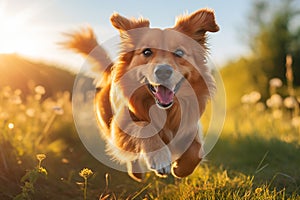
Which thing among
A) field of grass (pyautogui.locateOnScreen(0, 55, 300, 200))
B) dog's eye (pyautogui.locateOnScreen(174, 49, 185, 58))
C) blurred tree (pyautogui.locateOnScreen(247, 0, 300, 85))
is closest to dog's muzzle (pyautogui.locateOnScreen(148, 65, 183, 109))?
dog's eye (pyautogui.locateOnScreen(174, 49, 185, 58))

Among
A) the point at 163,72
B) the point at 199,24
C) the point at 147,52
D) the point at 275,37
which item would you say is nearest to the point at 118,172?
the point at 147,52

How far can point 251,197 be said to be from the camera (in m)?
3.05

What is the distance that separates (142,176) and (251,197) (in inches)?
52.0

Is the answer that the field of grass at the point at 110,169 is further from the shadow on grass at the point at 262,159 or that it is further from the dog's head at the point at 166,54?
the dog's head at the point at 166,54

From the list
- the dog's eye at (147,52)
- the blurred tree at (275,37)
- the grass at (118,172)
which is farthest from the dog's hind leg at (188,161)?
the blurred tree at (275,37)

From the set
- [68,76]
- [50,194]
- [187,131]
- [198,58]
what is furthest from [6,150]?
[68,76]

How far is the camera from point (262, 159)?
4.40 m

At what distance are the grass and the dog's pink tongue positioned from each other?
679mm

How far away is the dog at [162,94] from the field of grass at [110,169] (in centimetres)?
28

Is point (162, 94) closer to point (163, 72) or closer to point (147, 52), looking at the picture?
point (163, 72)

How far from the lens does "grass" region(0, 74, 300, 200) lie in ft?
10.7

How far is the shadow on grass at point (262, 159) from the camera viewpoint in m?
3.77

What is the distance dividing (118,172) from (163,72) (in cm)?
160

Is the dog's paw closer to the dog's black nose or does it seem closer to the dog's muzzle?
the dog's muzzle
